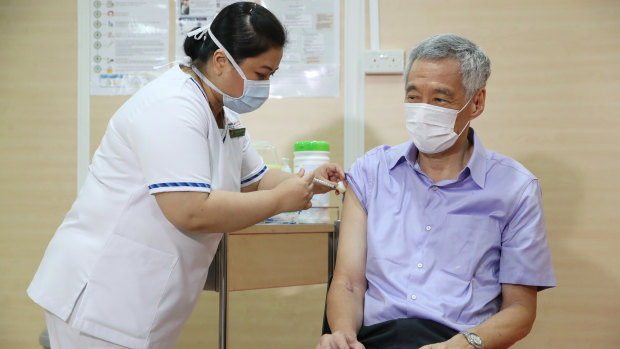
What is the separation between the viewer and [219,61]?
1489mm

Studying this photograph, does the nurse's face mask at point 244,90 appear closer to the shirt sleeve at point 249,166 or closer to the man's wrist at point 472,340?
the shirt sleeve at point 249,166

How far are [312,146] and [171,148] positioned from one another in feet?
3.20

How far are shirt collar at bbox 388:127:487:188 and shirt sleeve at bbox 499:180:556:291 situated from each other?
125 millimetres

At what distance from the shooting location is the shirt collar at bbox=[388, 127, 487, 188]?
153 cm

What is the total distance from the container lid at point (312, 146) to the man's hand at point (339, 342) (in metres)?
0.96

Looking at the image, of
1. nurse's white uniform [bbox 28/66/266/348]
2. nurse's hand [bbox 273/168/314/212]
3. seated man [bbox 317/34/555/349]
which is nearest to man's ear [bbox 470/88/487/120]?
seated man [bbox 317/34/555/349]

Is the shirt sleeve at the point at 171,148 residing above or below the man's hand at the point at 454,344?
above

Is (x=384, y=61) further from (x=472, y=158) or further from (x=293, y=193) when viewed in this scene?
(x=293, y=193)

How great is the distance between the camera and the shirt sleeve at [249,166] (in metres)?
1.82

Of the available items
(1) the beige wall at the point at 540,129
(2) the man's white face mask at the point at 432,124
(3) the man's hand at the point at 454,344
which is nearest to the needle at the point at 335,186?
(2) the man's white face mask at the point at 432,124

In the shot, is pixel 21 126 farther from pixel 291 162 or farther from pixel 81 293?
pixel 81 293

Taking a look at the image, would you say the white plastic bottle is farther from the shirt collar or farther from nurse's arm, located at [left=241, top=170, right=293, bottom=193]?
the shirt collar

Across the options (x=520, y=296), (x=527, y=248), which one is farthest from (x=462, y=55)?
(x=520, y=296)

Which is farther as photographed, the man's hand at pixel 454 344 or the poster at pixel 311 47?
the poster at pixel 311 47
